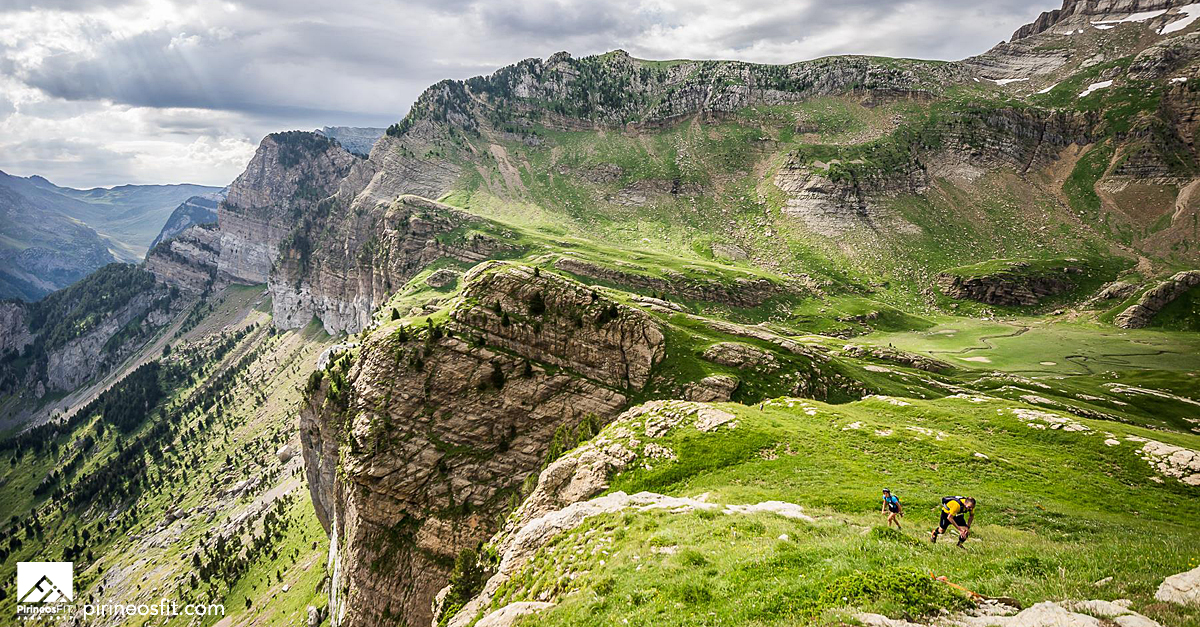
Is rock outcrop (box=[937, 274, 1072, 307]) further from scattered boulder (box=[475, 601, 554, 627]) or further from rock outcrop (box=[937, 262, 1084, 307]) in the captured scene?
scattered boulder (box=[475, 601, 554, 627])

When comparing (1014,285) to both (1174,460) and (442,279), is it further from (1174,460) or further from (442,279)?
(442,279)

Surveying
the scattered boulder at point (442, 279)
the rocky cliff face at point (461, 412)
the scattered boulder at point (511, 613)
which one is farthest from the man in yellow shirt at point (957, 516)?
the scattered boulder at point (442, 279)

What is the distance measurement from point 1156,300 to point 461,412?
7165 inches

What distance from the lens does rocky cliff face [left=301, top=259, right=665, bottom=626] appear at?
54.8 meters

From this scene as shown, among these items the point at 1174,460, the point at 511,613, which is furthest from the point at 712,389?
the point at 511,613

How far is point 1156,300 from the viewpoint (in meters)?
122

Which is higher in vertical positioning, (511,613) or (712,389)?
→ (511,613)

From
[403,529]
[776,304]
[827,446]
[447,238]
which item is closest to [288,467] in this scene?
[447,238]

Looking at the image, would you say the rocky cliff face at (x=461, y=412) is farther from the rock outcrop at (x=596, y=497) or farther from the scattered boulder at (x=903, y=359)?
the scattered boulder at (x=903, y=359)

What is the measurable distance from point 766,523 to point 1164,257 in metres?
229

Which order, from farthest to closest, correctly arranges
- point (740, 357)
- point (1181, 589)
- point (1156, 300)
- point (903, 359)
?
1. point (1156, 300)
2. point (903, 359)
3. point (740, 357)
4. point (1181, 589)

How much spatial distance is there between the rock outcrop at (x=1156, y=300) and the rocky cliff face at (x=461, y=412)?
147m

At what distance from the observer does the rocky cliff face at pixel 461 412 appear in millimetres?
54781

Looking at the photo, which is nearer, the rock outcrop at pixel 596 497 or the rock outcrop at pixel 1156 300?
the rock outcrop at pixel 596 497
